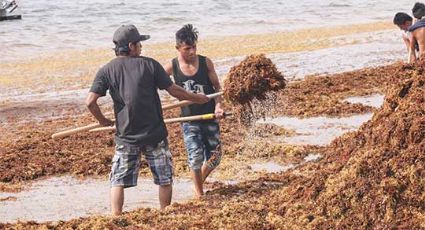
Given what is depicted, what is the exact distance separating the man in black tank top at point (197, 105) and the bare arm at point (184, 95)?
358 mm

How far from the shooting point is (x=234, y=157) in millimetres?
8875

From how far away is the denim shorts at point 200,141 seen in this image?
23.0 feet

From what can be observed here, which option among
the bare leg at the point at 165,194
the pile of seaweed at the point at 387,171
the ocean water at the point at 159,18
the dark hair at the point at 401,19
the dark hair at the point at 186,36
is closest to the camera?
the pile of seaweed at the point at 387,171

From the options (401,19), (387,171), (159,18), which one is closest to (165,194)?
(387,171)

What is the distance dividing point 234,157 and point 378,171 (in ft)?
12.4

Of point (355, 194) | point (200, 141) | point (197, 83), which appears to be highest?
point (197, 83)

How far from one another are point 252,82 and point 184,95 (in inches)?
44.5

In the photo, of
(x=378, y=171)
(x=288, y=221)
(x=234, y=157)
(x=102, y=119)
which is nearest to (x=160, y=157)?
(x=102, y=119)

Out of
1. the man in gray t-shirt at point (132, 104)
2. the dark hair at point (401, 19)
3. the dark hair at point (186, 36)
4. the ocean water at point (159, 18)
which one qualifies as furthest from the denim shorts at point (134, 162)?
the ocean water at point (159, 18)

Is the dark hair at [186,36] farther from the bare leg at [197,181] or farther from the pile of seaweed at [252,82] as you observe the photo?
the bare leg at [197,181]

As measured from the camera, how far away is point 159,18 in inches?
1331

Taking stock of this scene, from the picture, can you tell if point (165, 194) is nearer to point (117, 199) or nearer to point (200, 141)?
point (117, 199)

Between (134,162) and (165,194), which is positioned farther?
(165,194)

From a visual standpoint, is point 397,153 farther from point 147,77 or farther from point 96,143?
point 96,143
